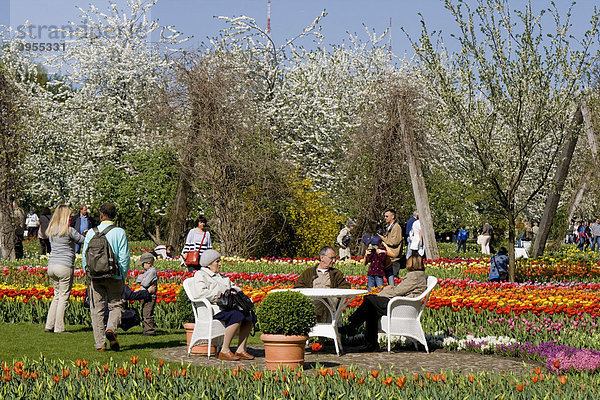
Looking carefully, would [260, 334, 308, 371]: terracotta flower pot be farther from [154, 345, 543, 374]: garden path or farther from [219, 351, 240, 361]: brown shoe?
[219, 351, 240, 361]: brown shoe

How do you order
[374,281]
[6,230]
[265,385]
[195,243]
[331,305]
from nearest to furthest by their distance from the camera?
[265,385], [331,305], [374,281], [195,243], [6,230]

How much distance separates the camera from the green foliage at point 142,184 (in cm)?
2759

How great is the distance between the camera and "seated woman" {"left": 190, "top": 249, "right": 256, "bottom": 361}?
8.51 metres

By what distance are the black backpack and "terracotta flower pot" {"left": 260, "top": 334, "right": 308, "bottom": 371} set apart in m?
1.92

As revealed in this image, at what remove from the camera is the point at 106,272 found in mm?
8727

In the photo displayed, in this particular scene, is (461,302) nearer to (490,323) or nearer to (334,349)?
(490,323)

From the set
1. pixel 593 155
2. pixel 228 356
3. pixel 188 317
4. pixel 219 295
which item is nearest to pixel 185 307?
pixel 188 317

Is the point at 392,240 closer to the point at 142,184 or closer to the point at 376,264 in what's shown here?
the point at 376,264

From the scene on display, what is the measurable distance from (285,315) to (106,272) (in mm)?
2065

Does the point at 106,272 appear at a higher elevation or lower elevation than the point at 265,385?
higher

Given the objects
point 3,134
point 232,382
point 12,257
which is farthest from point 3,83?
point 232,382

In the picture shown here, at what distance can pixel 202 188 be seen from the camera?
22.9 meters

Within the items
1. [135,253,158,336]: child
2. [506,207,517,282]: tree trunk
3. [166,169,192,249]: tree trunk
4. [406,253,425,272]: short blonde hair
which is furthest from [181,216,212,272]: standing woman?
[166,169,192,249]: tree trunk

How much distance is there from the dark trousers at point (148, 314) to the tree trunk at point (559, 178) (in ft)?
28.8
